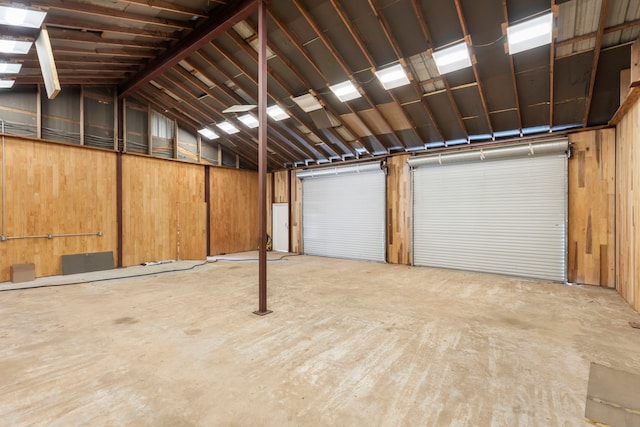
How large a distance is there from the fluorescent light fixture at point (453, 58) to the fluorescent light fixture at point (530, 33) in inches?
25.1

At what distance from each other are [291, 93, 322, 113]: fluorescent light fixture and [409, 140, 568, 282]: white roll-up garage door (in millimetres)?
3035

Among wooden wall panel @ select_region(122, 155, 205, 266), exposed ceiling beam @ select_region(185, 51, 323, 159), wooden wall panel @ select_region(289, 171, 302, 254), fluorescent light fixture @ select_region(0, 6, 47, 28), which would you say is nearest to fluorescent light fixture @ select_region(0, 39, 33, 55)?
fluorescent light fixture @ select_region(0, 6, 47, 28)

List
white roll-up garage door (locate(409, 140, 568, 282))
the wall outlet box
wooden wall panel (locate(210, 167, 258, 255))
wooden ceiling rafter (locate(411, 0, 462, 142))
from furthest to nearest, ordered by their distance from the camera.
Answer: wooden wall panel (locate(210, 167, 258, 255)) → white roll-up garage door (locate(409, 140, 568, 282)) → the wall outlet box → wooden ceiling rafter (locate(411, 0, 462, 142))

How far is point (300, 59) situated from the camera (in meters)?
5.96

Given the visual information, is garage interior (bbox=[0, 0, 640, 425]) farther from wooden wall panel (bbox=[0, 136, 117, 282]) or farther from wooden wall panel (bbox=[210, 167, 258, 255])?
wooden wall panel (bbox=[210, 167, 258, 255])

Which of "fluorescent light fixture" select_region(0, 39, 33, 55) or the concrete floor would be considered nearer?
the concrete floor

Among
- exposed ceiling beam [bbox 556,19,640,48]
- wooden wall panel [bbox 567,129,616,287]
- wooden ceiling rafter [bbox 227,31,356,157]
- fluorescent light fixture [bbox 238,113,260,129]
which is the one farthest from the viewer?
fluorescent light fixture [bbox 238,113,260,129]

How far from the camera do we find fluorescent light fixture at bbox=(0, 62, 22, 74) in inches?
204

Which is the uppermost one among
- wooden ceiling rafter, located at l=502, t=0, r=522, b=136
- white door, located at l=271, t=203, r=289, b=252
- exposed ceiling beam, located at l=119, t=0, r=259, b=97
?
exposed ceiling beam, located at l=119, t=0, r=259, b=97

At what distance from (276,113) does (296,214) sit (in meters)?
4.34

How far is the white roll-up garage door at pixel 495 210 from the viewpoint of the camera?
248 inches

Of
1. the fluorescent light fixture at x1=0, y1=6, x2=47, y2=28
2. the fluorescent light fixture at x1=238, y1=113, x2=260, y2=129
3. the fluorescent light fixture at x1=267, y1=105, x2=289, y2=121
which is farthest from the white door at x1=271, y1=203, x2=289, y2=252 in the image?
the fluorescent light fixture at x1=0, y1=6, x2=47, y2=28

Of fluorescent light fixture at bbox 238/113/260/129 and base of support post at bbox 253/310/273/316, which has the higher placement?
fluorescent light fixture at bbox 238/113/260/129

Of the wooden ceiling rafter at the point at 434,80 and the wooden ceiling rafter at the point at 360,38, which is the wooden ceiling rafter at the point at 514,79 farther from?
the wooden ceiling rafter at the point at 360,38
